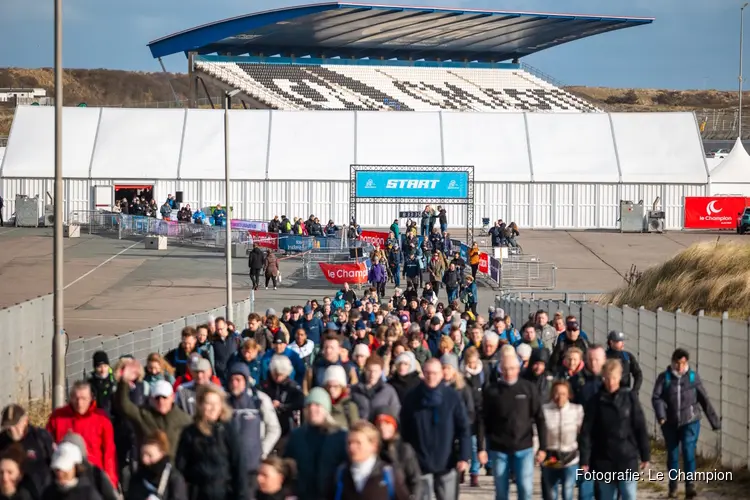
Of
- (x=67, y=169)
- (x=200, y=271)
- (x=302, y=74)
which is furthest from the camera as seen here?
(x=302, y=74)

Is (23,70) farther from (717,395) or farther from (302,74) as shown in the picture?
(717,395)

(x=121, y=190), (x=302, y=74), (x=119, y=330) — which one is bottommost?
(x=119, y=330)

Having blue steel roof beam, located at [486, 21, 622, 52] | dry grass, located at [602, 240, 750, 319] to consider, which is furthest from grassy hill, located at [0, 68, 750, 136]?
dry grass, located at [602, 240, 750, 319]

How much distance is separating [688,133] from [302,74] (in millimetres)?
33101

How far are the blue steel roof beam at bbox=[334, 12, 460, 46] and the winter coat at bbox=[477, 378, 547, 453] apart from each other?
79674 millimetres

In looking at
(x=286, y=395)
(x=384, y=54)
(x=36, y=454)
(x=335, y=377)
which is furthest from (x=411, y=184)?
(x=384, y=54)

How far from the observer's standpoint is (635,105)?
476 ft

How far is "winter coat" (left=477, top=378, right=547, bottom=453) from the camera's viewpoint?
9875mm

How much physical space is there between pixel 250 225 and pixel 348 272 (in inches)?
565

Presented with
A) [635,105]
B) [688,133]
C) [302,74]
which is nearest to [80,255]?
[688,133]

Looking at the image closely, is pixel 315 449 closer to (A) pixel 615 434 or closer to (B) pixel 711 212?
(A) pixel 615 434

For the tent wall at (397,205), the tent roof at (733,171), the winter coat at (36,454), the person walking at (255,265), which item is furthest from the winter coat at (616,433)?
the tent roof at (733,171)

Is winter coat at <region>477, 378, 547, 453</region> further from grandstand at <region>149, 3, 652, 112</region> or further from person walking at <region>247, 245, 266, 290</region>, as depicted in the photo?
grandstand at <region>149, 3, 652, 112</region>

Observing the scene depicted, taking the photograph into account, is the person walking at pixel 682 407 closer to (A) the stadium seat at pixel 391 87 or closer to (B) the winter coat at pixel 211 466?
(B) the winter coat at pixel 211 466
